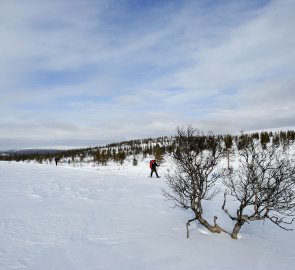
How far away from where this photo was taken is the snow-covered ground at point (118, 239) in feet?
22.4

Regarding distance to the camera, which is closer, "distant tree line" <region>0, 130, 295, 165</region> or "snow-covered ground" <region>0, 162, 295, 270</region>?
"snow-covered ground" <region>0, 162, 295, 270</region>

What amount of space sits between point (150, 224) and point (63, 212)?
3322 mm

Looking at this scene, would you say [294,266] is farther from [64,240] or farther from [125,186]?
[125,186]

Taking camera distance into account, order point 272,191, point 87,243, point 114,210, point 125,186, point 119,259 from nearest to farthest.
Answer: point 119,259 < point 87,243 < point 272,191 < point 114,210 < point 125,186

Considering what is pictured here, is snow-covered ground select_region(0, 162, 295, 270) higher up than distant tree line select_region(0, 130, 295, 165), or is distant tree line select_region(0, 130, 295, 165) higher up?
distant tree line select_region(0, 130, 295, 165)

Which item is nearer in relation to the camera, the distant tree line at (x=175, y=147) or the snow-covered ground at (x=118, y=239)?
the snow-covered ground at (x=118, y=239)

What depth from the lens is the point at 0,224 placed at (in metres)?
8.80

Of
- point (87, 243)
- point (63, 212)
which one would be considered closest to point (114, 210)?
point (63, 212)

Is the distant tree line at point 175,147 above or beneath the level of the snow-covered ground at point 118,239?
above

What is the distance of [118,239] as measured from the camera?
27.8ft

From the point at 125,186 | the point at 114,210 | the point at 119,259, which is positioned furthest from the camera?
the point at 125,186

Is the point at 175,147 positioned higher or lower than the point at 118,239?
higher

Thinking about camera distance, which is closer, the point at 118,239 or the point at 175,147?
the point at 118,239

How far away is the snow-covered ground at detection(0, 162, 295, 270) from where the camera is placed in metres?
6.82
